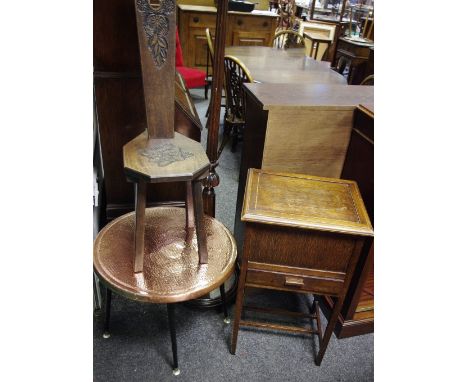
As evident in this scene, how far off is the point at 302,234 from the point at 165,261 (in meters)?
0.45

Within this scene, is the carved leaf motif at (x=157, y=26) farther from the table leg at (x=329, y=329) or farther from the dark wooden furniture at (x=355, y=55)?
the dark wooden furniture at (x=355, y=55)

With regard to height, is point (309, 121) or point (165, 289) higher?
point (309, 121)

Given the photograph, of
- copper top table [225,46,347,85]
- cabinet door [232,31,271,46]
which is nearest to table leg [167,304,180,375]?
copper top table [225,46,347,85]

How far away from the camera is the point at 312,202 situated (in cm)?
116

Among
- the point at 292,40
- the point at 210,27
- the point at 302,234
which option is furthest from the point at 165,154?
the point at 210,27

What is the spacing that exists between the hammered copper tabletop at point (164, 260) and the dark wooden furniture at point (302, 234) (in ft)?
0.41

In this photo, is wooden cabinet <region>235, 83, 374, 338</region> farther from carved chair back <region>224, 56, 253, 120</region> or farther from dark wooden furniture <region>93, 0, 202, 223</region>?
carved chair back <region>224, 56, 253, 120</region>

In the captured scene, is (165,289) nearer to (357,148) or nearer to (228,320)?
(228,320)

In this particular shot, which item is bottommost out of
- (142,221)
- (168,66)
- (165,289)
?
(165,289)

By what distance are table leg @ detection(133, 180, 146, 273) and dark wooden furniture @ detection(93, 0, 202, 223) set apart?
54cm

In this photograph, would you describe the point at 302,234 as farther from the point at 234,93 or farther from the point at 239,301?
the point at 234,93

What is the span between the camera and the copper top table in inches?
96.8

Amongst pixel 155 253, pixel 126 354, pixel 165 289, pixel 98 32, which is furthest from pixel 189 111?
pixel 126 354

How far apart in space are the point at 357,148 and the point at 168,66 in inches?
31.3
